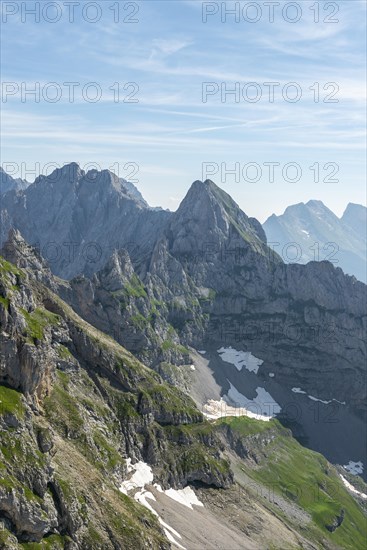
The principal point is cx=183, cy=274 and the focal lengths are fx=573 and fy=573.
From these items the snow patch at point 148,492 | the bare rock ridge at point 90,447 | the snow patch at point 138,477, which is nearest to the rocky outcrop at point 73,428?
the bare rock ridge at point 90,447

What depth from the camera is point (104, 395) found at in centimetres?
16675

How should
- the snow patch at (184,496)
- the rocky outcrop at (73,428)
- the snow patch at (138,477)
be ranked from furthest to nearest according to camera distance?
the snow patch at (184,496) < the snow patch at (138,477) < the rocky outcrop at (73,428)

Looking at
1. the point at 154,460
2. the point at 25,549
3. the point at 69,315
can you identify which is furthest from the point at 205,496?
the point at 25,549

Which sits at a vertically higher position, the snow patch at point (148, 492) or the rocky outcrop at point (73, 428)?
the rocky outcrop at point (73, 428)

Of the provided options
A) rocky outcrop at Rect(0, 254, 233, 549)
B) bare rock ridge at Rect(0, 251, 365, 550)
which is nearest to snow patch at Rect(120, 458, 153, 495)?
bare rock ridge at Rect(0, 251, 365, 550)

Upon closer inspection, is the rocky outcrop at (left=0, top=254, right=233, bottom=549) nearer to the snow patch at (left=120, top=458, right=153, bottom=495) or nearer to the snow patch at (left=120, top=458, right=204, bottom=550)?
the snow patch at (left=120, top=458, right=153, bottom=495)

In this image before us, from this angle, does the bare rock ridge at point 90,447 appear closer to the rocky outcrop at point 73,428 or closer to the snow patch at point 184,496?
the rocky outcrop at point 73,428

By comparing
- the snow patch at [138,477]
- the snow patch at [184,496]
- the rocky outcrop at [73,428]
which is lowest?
the snow patch at [184,496]

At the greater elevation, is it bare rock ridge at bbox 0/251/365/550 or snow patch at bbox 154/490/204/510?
bare rock ridge at bbox 0/251/365/550

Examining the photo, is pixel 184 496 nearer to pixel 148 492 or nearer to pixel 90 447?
pixel 148 492

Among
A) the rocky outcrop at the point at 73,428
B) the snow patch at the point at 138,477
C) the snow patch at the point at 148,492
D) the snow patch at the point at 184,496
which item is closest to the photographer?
the rocky outcrop at the point at 73,428

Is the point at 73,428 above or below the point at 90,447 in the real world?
above

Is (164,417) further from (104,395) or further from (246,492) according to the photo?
(246,492)

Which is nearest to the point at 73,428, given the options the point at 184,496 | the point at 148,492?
the point at 148,492
